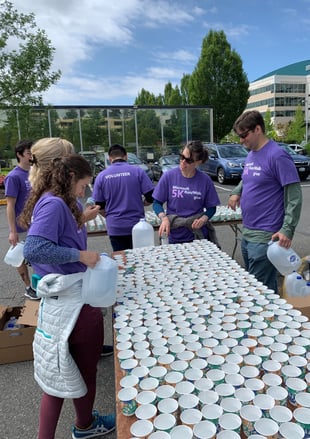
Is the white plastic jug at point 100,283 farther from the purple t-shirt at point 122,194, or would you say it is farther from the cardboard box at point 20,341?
the purple t-shirt at point 122,194

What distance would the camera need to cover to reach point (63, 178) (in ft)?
5.37

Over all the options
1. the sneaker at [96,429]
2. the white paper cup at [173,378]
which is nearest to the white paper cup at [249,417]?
the white paper cup at [173,378]

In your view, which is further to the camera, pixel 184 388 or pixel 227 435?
pixel 184 388

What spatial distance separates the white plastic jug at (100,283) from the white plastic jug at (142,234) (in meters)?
1.52

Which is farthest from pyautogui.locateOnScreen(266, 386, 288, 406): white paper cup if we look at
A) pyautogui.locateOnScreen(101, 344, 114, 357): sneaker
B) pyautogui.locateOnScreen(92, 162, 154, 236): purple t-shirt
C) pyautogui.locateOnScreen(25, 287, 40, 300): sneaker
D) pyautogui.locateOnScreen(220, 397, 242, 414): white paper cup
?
pyautogui.locateOnScreen(25, 287, 40, 300): sneaker

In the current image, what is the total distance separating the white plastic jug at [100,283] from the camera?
1.62 m

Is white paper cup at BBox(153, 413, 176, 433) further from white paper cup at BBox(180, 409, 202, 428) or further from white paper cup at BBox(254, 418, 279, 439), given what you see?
white paper cup at BBox(254, 418, 279, 439)

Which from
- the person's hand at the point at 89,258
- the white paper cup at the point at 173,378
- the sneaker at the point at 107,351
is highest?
the person's hand at the point at 89,258

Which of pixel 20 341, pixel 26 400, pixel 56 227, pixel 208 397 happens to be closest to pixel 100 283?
pixel 56 227

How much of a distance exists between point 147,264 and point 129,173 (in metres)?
1.14

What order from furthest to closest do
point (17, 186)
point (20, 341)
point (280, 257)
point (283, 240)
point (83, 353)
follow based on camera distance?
point (17, 186) → point (20, 341) → point (280, 257) → point (283, 240) → point (83, 353)

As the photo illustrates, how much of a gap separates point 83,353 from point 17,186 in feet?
7.97

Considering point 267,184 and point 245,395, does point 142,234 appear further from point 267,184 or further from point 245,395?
point 245,395

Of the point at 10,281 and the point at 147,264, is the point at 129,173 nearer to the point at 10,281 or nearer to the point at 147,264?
the point at 147,264
